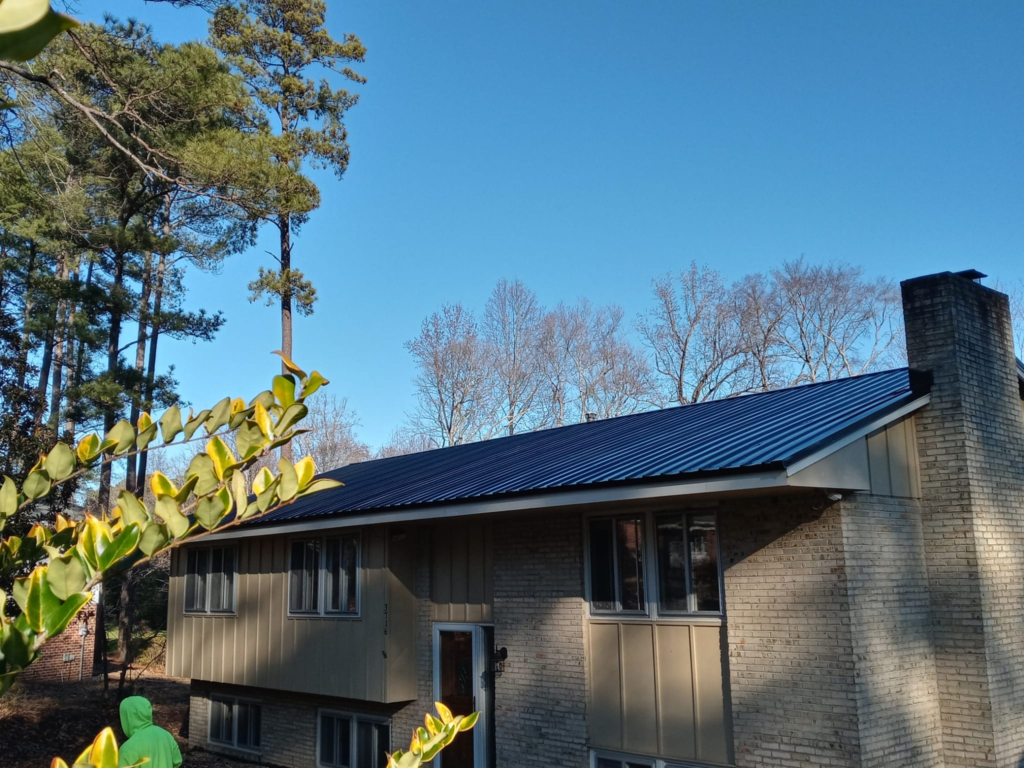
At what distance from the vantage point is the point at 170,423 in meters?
2.61

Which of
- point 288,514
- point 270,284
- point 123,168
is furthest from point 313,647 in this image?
point 270,284

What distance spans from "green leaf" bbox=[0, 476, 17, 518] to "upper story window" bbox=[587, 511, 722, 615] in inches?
342

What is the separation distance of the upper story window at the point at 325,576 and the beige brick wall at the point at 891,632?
25.7 ft

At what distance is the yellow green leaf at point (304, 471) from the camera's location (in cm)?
236

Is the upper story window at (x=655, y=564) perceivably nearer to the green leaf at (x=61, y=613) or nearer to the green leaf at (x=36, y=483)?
the green leaf at (x=36, y=483)

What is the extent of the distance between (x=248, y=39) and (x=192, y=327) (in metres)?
9.70

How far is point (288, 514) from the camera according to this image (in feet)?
50.2

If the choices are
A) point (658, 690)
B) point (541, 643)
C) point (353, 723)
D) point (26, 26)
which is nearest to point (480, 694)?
point (541, 643)

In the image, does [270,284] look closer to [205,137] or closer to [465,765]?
[205,137]

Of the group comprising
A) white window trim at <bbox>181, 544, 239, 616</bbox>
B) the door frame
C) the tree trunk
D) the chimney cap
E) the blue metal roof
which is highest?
the tree trunk

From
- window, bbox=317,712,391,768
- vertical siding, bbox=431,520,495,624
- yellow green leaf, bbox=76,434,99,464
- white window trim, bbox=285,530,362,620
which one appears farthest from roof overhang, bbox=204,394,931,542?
yellow green leaf, bbox=76,434,99,464

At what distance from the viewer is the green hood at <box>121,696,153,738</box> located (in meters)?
7.45

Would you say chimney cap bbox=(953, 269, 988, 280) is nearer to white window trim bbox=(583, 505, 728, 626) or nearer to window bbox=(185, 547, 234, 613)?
white window trim bbox=(583, 505, 728, 626)

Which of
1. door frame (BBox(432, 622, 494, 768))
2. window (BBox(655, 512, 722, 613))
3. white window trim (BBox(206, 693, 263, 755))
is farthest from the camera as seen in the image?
white window trim (BBox(206, 693, 263, 755))
